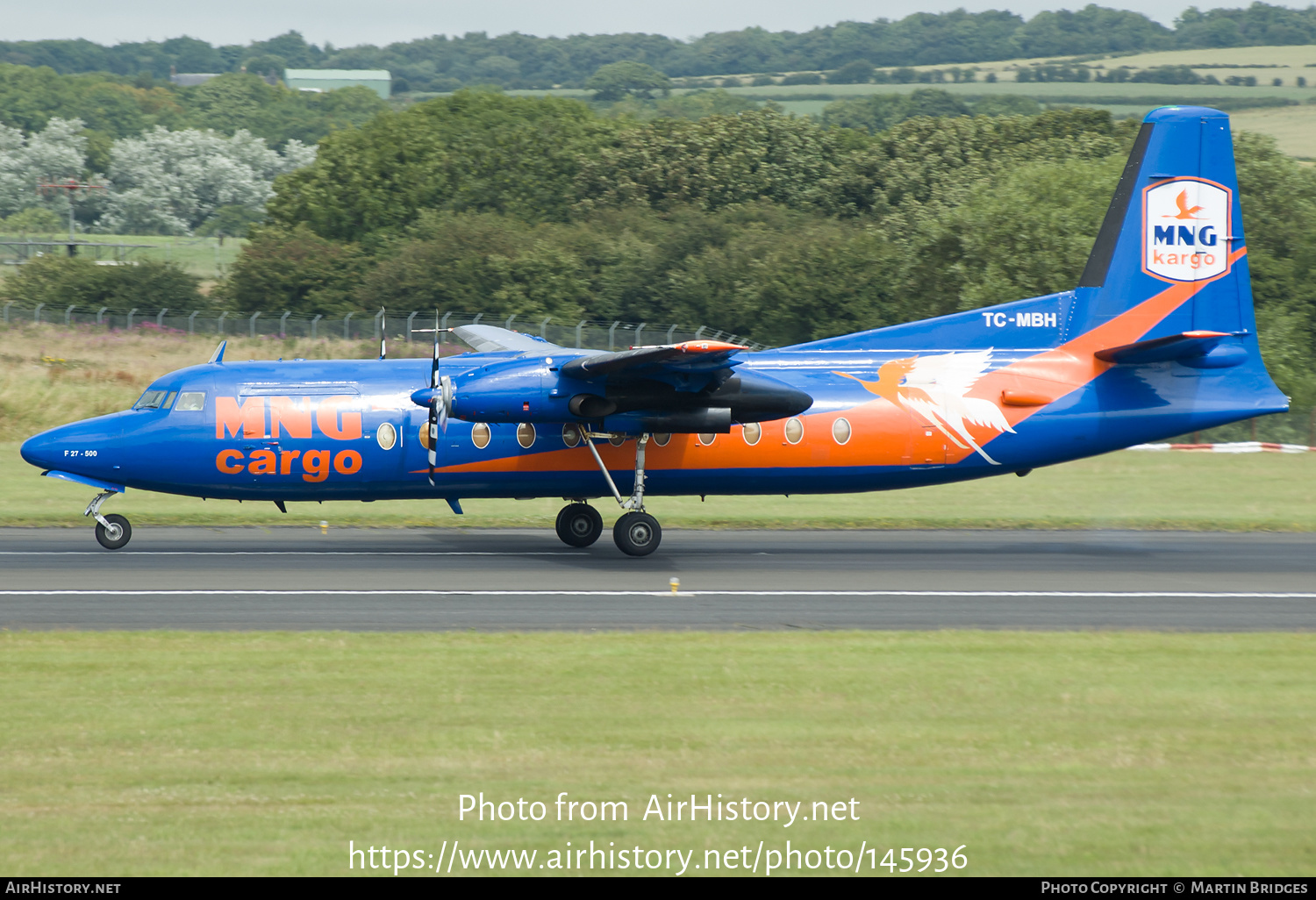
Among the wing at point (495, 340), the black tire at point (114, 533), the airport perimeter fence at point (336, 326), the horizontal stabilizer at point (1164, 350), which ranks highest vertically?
the horizontal stabilizer at point (1164, 350)

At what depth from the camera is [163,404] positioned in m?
21.8

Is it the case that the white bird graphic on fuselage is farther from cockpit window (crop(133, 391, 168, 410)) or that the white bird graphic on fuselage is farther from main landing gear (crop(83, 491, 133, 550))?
main landing gear (crop(83, 491, 133, 550))

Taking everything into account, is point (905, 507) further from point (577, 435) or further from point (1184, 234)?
point (577, 435)

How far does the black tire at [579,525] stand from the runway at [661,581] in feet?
0.77

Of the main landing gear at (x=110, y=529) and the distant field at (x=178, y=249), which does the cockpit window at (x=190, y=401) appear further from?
the distant field at (x=178, y=249)

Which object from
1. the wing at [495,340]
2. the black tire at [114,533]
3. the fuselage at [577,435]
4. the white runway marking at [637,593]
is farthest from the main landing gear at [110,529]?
the wing at [495,340]

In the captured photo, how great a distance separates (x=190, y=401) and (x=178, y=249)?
10313cm

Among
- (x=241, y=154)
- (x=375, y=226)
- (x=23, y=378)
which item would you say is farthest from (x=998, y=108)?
(x=23, y=378)

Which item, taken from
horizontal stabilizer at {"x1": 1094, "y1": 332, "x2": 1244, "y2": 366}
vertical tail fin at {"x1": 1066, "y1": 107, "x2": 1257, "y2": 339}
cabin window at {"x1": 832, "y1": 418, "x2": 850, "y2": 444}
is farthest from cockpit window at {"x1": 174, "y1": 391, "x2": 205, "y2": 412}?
horizontal stabilizer at {"x1": 1094, "y1": 332, "x2": 1244, "y2": 366}

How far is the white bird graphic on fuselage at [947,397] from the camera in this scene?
22234mm

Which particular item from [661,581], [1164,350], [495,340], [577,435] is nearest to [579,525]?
[577,435]

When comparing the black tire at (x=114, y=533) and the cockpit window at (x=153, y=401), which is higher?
the cockpit window at (x=153, y=401)

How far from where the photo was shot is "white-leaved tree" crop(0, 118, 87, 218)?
13450 centimetres

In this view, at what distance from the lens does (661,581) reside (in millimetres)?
19453
